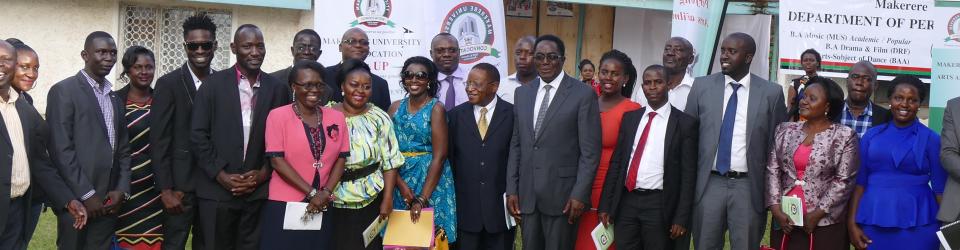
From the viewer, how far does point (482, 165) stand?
6.64 metres

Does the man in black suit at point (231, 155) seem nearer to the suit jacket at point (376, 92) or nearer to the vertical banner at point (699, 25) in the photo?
the suit jacket at point (376, 92)

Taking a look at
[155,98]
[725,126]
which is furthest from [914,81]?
[155,98]

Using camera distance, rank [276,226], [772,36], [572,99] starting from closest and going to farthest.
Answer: [276,226]
[572,99]
[772,36]

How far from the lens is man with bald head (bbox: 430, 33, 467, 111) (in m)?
7.61

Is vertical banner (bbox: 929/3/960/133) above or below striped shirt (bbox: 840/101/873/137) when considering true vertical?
above

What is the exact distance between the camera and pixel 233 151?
613 centimetres

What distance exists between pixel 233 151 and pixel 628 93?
9.59 feet

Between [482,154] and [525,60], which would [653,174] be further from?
[525,60]

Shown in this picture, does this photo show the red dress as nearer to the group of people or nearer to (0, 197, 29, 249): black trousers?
the group of people

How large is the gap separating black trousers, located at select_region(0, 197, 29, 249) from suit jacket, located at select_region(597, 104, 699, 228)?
10.7 feet

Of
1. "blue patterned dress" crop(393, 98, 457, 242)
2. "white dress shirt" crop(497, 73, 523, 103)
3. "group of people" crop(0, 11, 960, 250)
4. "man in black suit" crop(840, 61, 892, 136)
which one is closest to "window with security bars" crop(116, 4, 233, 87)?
"white dress shirt" crop(497, 73, 523, 103)

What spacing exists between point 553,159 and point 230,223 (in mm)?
1920

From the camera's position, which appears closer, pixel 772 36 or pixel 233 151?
pixel 233 151

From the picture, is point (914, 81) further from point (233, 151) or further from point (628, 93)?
point (233, 151)
